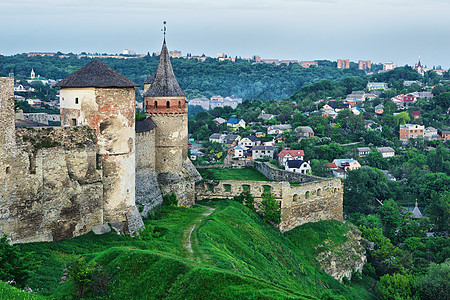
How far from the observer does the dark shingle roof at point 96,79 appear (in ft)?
77.5

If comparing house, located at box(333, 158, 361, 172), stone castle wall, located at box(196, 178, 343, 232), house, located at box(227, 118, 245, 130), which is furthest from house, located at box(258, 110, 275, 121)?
stone castle wall, located at box(196, 178, 343, 232)

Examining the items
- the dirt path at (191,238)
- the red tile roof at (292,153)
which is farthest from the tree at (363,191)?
the dirt path at (191,238)

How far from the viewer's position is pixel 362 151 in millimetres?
99062

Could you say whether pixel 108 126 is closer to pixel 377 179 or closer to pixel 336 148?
pixel 377 179

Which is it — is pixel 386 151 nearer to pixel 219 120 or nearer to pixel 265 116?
pixel 265 116

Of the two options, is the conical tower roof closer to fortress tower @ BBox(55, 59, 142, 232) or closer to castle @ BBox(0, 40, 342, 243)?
castle @ BBox(0, 40, 342, 243)

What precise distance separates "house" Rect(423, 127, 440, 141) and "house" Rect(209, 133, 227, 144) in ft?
139

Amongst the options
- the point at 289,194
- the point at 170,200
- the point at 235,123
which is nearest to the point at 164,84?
A: the point at 170,200

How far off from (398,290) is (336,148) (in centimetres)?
6270

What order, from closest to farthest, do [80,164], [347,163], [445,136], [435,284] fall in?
[80,164], [435,284], [347,163], [445,136]

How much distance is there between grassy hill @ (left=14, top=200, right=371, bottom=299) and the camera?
1650cm

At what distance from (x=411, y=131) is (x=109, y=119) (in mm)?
100245

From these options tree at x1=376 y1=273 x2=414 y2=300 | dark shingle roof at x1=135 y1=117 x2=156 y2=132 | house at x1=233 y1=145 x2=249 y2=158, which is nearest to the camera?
dark shingle roof at x1=135 y1=117 x2=156 y2=132

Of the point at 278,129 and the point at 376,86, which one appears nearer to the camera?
the point at 278,129
